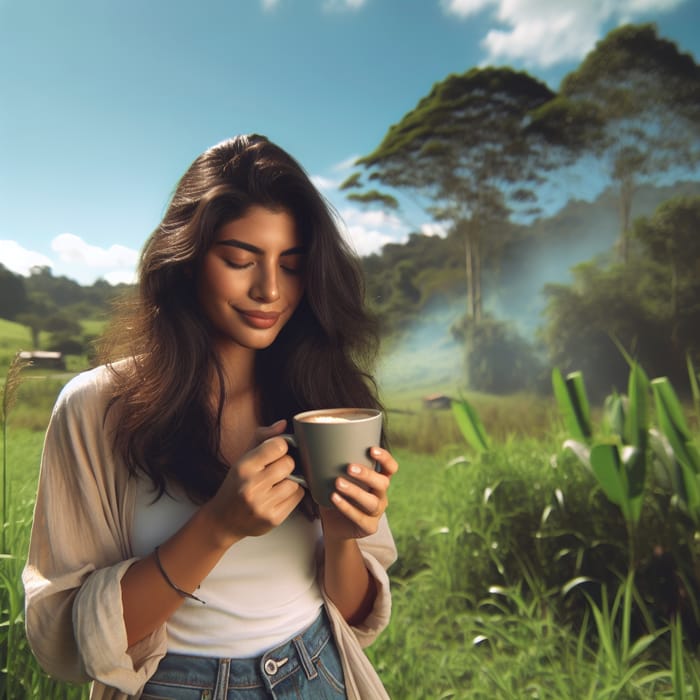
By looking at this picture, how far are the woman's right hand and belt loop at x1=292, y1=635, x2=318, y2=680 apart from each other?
178 millimetres

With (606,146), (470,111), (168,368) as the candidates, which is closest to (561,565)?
(168,368)

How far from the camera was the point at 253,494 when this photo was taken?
0.61 meters

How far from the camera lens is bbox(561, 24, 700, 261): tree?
4.99 meters

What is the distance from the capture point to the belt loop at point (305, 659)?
2.37 feet

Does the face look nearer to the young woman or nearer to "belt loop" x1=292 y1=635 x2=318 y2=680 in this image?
the young woman

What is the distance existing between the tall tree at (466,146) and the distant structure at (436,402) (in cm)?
189

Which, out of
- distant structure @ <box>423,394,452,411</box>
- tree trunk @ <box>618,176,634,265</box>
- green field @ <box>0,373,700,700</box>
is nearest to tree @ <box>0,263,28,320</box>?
green field @ <box>0,373,700,700</box>

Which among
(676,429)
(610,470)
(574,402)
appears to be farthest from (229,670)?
(574,402)

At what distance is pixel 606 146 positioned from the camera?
539cm

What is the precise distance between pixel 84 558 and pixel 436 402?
4.06 m

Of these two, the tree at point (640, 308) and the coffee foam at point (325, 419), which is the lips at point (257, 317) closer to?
the coffee foam at point (325, 419)

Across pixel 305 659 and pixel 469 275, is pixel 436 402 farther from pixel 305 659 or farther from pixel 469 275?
pixel 305 659

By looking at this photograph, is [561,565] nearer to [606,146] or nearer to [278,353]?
[278,353]

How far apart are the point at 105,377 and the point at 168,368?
76mm
